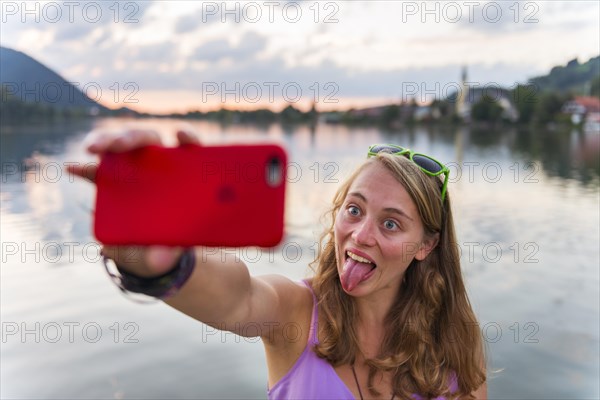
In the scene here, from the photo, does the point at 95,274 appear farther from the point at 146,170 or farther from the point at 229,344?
the point at 146,170

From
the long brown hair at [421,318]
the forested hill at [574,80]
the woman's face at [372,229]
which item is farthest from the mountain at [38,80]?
the forested hill at [574,80]

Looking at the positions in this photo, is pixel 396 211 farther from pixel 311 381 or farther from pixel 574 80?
pixel 574 80

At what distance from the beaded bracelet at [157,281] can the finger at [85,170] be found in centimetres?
18

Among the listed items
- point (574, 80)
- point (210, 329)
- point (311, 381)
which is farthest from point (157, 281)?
point (574, 80)

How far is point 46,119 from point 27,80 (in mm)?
28470

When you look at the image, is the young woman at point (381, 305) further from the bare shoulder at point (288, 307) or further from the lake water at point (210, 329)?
the lake water at point (210, 329)

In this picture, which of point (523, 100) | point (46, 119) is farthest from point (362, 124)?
point (46, 119)

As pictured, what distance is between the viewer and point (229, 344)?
26.0 ft

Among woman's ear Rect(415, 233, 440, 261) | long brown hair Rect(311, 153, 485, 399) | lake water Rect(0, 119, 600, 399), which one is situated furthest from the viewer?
lake water Rect(0, 119, 600, 399)

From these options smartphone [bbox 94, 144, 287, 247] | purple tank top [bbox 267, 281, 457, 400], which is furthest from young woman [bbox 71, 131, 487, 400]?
smartphone [bbox 94, 144, 287, 247]

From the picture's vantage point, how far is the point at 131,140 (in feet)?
3.32

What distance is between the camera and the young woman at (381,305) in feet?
7.73

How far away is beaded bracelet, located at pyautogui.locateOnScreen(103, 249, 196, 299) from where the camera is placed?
3.74 ft

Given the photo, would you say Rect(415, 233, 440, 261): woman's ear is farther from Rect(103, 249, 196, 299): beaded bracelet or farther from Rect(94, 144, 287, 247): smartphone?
Rect(94, 144, 287, 247): smartphone
